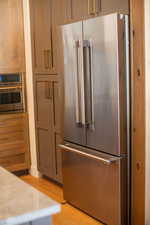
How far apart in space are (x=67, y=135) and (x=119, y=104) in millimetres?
851

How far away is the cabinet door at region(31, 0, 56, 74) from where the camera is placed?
3818mm

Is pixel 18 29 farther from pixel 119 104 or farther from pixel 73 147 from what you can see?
pixel 119 104

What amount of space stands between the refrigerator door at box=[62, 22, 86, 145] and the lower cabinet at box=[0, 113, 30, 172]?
3.72 ft

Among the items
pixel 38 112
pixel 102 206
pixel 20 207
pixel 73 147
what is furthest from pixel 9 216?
pixel 38 112

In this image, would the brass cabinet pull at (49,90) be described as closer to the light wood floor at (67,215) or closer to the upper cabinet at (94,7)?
the upper cabinet at (94,7)

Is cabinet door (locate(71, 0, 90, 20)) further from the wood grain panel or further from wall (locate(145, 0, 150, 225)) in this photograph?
wall (locate(145, 0, 150, 225))

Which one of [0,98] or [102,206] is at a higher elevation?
[0,98]

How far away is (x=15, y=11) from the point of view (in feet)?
13.8

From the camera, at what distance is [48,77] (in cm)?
392

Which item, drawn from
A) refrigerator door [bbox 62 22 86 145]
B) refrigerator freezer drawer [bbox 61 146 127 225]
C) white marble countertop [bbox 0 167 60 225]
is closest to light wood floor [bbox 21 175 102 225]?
refrigerator freezer drawer [bbox 61 146 127 225]

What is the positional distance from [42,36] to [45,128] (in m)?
1.08

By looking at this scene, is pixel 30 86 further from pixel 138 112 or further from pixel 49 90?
pixel 138 112

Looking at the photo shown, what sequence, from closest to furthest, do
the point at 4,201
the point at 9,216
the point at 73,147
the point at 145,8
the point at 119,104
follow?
the point at 9,216 → the point at 4,201 → the point at 145,8 → the point at 119,104 → the point at 73,147

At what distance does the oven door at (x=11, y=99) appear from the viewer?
13.9 feet
